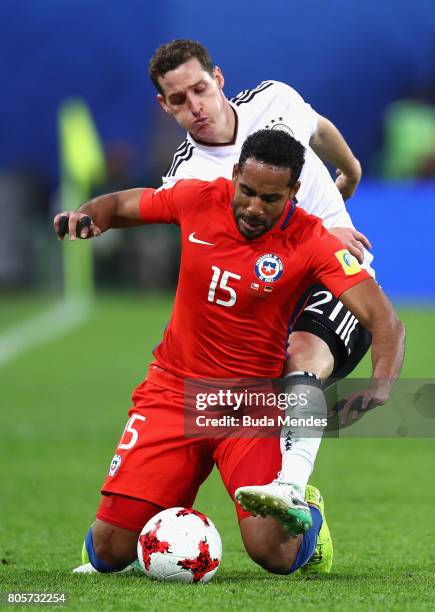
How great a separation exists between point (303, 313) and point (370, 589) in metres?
1.56

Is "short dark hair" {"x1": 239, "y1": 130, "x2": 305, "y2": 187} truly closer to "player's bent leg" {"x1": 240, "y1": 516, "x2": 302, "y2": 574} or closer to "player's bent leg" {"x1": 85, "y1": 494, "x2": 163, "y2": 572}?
"player's bent leg" {"x1": 240, "y1": 516, "x2": 302, "y2": 574}

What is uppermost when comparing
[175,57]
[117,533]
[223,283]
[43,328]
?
[175,57]

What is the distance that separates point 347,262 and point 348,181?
1459 mm

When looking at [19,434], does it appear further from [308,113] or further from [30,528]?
[308,113]

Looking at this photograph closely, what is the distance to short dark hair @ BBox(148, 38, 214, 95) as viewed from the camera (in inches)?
256

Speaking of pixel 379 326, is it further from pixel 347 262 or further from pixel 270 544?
pixel 270 544

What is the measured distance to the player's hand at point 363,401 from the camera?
5336mm

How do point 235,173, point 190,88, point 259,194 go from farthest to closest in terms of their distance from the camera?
point 190,88, point 235,173, point 259,194

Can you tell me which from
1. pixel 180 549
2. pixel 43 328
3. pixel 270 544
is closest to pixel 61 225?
pixel 180 549

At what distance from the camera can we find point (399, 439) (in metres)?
11.3

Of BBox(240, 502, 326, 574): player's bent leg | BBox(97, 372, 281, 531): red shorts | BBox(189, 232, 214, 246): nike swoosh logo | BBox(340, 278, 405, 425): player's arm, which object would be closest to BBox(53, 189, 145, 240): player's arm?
BBox(189, 232, 214, 246): nike swoosh logo

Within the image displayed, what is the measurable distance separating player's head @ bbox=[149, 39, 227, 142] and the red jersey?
0.44 meters

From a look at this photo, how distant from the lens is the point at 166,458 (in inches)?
242

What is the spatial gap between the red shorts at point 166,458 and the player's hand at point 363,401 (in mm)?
688
